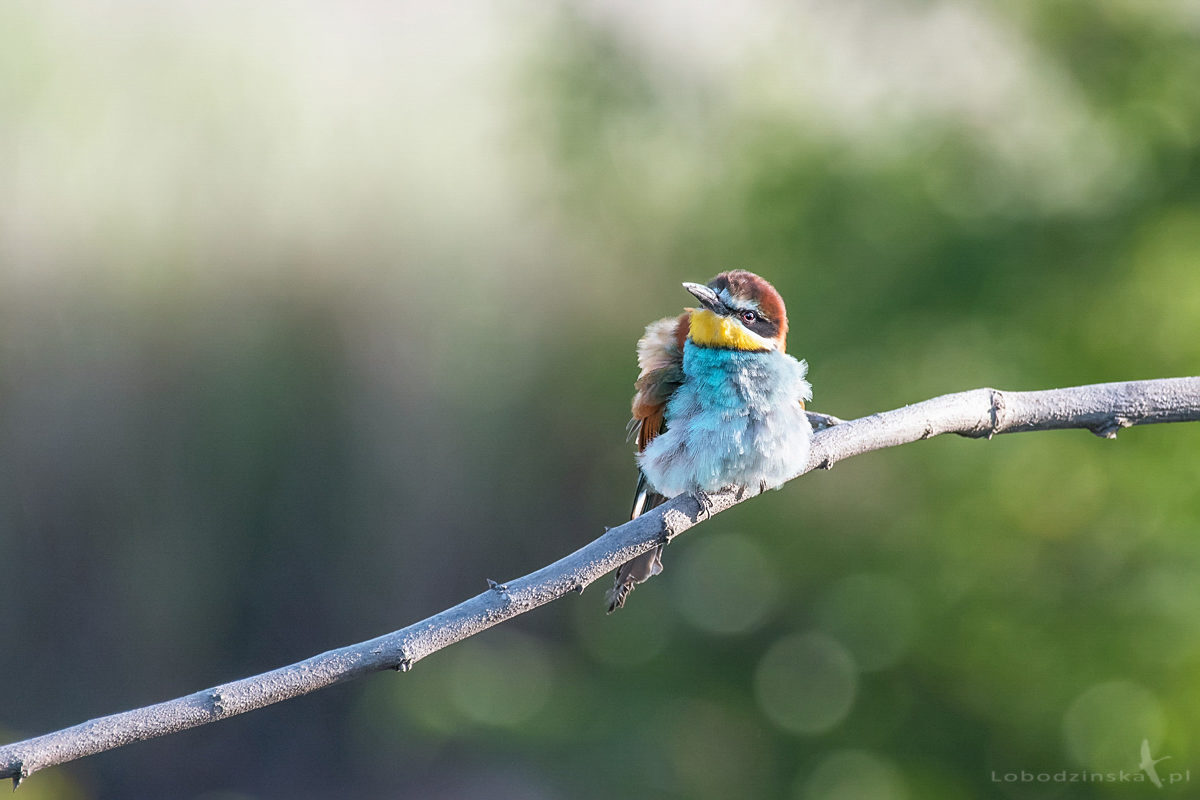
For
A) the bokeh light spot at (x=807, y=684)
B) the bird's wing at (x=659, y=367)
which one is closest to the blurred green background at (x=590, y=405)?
the bokeh light spot at (x=807, y=684)

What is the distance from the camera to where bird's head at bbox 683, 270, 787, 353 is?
4.43 ft

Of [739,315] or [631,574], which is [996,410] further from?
[631,574]

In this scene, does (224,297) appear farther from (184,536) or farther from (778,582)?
(778,582)

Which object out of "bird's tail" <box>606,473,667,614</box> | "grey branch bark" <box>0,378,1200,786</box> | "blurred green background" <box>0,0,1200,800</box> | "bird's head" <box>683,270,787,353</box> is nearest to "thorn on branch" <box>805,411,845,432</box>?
"grey branch bark" <box>0,378,1200,786</box>

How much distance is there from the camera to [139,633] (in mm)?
3162

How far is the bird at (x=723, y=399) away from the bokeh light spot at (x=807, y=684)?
4.15 ft

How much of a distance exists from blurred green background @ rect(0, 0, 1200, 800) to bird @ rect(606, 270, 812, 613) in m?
1.19

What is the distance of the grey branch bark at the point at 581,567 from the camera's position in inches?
30.6

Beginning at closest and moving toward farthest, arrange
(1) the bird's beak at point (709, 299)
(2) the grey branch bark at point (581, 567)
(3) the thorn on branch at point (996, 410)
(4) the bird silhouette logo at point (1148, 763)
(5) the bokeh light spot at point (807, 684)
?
(2) the grey branch bark at point (581, 567) < (3) the thorn on branch at point (996, 410) < (1) the bird's beak at point (709, 299) < (4) the bird silhouette logo at point (1148, 763) < (5) the bokeh light spot at point (807, 684)

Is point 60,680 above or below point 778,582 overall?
below

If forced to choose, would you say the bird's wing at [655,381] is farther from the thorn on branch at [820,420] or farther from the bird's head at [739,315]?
the thorn on branch at [820,420]

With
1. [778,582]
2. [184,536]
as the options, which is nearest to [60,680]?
[184,536]

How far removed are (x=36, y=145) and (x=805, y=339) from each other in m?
2.35

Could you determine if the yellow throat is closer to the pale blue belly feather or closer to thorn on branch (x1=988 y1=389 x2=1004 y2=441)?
the pale blue belly feather
